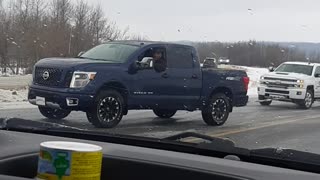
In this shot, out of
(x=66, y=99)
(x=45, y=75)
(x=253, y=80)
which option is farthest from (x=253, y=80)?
(x=66, y=99)

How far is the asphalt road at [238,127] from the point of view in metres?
11.4

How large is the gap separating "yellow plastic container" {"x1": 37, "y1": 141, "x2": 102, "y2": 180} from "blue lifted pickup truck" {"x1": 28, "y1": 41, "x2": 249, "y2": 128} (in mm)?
9532

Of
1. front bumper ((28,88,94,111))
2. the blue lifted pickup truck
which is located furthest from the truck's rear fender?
front bumper ((28,88,94,111))

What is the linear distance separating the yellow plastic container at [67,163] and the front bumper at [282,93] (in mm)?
19739

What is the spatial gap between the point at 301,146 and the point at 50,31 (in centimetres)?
3861

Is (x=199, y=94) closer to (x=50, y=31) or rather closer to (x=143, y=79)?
(x=143, y=79)

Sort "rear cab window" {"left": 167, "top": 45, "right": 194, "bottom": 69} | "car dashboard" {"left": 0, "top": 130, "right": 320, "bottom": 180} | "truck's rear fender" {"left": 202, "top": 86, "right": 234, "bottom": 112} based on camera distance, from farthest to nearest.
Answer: "truck's rear fender" {"left": 202, "top": 86, "right": 234, "bottom": 112} → "rear cab window" {"left": 167, "top": 45, "right": 194, "bottom": 69} → "car dashboard" {"left": 0, "top": 130, "right": 320, "bottom": 180}

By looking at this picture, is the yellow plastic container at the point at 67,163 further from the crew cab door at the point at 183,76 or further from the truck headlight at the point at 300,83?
the truck headlight at the point at 300,83

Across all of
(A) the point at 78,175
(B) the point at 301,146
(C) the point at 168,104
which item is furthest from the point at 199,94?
(A) the point at 78,175

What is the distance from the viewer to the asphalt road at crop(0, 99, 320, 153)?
37.5ft

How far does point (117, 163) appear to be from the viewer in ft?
8.72

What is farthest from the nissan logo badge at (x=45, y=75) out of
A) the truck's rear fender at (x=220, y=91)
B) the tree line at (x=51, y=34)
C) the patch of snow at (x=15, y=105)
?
the tree line at (x=51, y=34)

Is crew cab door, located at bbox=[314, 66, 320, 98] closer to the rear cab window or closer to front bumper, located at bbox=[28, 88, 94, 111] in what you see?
the rear cab window

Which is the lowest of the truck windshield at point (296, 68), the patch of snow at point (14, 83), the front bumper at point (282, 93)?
the patch of snow at point (14, 83)
